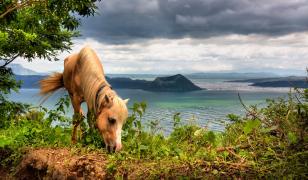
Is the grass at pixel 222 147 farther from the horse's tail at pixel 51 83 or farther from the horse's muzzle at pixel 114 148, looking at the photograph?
the horse's tail at pixel 51 83

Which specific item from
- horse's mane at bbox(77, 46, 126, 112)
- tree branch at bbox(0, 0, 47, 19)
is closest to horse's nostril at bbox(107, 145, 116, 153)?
horse's mane at bbox(77, 46, 126, 112)

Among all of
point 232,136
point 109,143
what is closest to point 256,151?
point 232,136

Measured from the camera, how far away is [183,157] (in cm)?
489

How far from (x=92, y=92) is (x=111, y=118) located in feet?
4.43

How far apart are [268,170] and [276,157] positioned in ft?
0.51

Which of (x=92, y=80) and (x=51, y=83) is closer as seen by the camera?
(x=92, y=80)

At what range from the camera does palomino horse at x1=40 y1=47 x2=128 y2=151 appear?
6.80 m

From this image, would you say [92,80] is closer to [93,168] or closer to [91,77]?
[91,77]

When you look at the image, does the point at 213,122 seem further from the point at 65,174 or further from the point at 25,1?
the point at 25,1

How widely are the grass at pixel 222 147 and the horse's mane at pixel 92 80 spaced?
0.51m

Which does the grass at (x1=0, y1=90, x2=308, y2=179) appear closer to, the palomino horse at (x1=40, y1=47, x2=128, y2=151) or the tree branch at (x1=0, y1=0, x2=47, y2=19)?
the palomino horse at (x1=40, y1=47, x2=128, y2=151)

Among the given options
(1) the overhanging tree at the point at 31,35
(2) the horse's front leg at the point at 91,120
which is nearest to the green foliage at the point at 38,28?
(1) the overhanging tree at the point at 31,35

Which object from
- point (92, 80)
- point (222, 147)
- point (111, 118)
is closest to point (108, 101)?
point (111, 118)

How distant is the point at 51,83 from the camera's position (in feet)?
34.9
